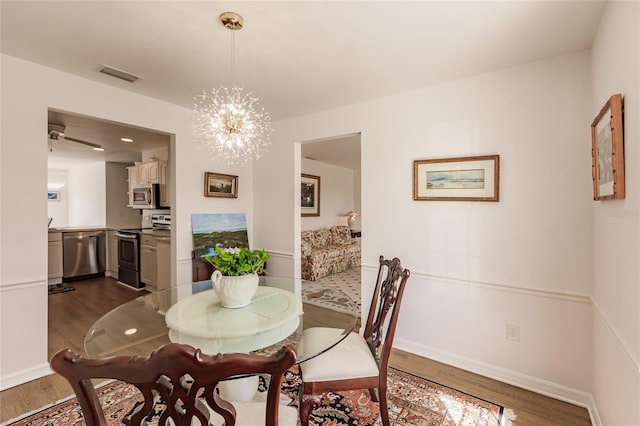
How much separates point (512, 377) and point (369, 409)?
4.03 feet

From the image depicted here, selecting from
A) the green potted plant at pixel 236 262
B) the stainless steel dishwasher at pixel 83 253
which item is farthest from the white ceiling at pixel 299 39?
the stainless steel dishwasher at pixel 83 253

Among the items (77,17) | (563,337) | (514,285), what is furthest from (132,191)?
(563,337)

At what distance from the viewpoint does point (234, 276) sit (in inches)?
66.3

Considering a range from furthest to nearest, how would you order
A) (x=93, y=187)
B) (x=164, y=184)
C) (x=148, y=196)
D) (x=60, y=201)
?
(x=60, y=201), (x=93, y=187), (x=148, y=196), (x=164, y=184)

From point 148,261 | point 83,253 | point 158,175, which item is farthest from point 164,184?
point 83,253

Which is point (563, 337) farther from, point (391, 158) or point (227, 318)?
point (227, 318)

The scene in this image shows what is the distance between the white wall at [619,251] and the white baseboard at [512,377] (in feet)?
0.55

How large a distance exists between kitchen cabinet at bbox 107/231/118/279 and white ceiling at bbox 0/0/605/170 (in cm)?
401

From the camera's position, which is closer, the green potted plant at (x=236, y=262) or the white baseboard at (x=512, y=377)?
the green potted plant at (x=236, y=262)

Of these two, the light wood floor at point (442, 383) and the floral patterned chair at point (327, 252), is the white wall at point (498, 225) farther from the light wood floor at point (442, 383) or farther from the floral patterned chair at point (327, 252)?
the floral patterned chair at point (327, 252)

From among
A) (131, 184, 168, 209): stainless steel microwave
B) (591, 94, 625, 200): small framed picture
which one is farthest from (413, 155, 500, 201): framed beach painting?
(131, 184, 168, 209): stainless steel microwave

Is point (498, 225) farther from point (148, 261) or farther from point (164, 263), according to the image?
point (148, 261)

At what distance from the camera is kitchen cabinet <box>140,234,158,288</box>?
462cm

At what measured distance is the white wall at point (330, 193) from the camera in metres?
7.04
